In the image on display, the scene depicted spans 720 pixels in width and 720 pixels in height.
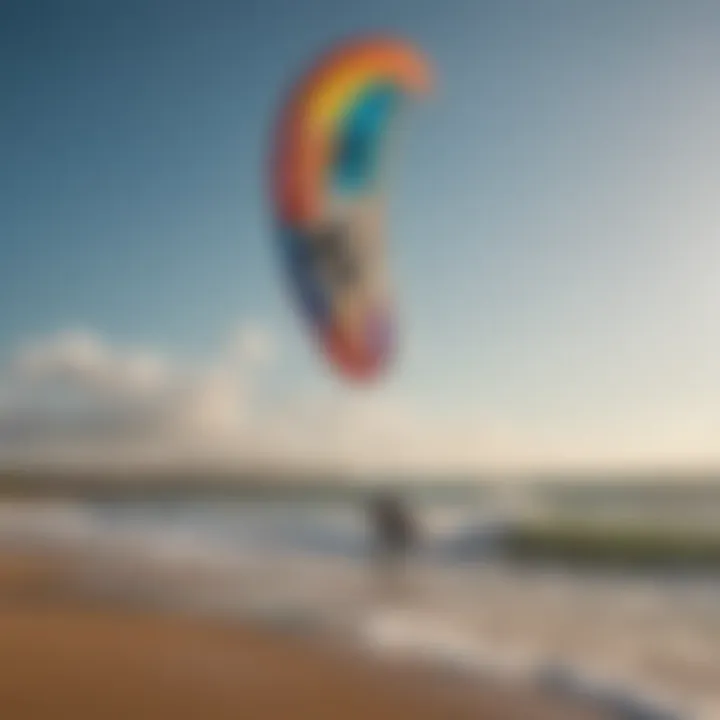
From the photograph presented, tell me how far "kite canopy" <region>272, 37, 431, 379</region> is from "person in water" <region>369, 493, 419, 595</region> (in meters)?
0.36

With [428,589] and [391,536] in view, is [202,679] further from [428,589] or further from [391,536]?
[391,536]

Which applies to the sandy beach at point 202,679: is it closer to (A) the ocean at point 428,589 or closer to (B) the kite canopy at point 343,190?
(A) the ocean at point 428,589

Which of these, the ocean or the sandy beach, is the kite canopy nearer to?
the ocean

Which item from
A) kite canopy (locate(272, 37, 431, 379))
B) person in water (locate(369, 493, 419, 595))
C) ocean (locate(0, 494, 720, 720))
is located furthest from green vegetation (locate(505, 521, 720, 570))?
kite canopy (locate(272, 37, 431, 379))

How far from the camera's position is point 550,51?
1.91 m

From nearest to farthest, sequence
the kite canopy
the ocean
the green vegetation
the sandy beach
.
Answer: the sandy beach, the ocean, the kite canopy, the green vegetation

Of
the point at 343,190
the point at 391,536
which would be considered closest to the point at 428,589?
the point at 391,536

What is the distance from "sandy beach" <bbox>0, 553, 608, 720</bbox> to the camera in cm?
137

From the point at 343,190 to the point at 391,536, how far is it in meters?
0.86

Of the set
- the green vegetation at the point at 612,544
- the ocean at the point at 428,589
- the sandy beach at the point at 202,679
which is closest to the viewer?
the sandy beach at the point at 202,679

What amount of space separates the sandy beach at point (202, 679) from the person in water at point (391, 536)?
444 millimetres

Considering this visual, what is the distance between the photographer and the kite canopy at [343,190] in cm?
191

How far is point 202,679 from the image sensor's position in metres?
1.48

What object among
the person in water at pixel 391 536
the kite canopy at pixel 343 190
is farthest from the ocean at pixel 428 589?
the kite canopy at pixel 343 190
